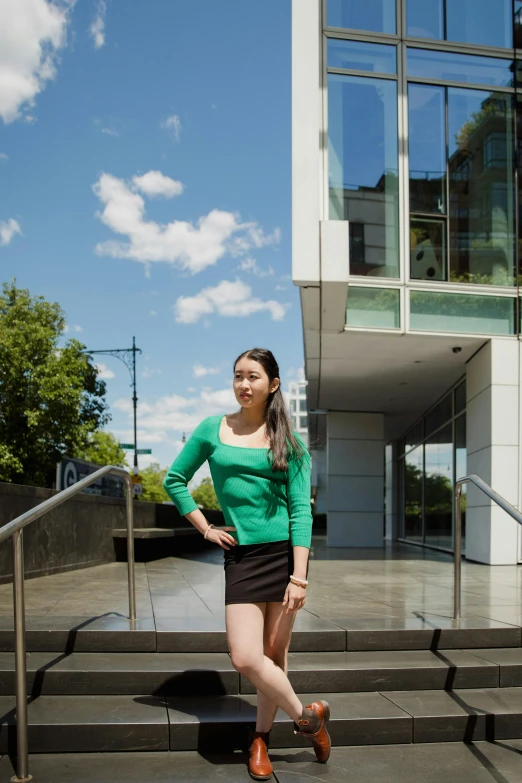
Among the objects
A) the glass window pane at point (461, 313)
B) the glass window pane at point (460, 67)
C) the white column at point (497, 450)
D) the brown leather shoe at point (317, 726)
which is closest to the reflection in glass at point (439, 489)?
the white column at point (497, 450)

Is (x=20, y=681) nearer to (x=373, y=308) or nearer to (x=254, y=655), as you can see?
(x=254, y=655)

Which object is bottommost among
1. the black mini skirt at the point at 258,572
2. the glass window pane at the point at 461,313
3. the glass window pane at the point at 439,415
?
the black mini skirt at the point at 258,572

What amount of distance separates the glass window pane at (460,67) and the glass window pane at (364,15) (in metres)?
0.65

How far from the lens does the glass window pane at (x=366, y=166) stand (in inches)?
497

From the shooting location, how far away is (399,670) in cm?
446

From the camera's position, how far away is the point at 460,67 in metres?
13.2

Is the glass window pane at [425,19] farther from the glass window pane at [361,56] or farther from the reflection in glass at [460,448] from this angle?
the reflection in glass at [460,448]

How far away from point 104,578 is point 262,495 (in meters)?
5.92

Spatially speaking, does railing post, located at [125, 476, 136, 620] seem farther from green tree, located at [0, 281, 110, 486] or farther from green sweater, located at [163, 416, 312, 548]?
green tree, located at [0, 281, 110, 486]

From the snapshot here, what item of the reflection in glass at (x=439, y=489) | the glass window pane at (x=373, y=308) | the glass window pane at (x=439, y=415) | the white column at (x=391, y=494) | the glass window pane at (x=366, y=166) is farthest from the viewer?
the white column at (x=391, y=494)

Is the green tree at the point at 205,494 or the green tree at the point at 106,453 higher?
the green tree at the point at 106,453

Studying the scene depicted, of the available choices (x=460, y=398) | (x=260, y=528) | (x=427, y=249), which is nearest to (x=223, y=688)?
(x=260, y=528)

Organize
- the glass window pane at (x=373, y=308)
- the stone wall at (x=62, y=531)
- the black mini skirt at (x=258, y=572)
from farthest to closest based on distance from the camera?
the glass window pane at (x=373, y=308)
the stone wall at (x=62, y=531)
the black mini skirt at (x=258, y=572)

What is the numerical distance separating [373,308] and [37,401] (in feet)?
79.0
